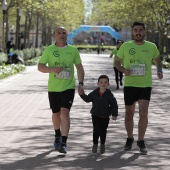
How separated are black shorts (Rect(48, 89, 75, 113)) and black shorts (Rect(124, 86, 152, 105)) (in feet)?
2.62

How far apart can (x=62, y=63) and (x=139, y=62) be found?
1.11 m

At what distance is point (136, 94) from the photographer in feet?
31.1

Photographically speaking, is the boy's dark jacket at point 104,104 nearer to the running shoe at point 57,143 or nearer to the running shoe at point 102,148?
the running shoe at point 102,148

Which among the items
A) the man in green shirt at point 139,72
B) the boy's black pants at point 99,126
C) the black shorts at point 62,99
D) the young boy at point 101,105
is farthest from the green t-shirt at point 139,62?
the black shorts at point 62,99

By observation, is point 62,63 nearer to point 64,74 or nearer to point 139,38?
point 64,74

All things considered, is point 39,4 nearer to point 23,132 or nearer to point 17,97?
point 17,97

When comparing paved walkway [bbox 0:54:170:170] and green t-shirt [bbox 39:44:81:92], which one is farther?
green t-shirt [bbox 39:44:81:92]

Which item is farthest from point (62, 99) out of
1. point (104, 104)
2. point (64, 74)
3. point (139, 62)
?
point (139, 62)

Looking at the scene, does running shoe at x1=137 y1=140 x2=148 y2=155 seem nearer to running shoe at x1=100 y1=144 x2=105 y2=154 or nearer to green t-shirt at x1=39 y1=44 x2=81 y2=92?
running shoe at x1=100 y1=144 x2=105 y2=154

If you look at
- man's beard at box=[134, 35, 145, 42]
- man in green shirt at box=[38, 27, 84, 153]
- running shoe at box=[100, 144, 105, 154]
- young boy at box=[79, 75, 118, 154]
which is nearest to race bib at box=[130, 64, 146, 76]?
man's beard at box=[134, 35, 145, 42]

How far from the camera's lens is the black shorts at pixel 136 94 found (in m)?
9.43

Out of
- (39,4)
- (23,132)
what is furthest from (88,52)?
(23,132)

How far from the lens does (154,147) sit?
1003 cm

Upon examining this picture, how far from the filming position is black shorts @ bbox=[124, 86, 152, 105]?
9.43m
